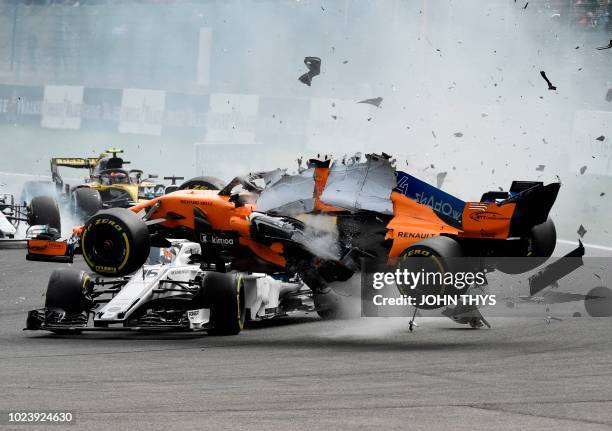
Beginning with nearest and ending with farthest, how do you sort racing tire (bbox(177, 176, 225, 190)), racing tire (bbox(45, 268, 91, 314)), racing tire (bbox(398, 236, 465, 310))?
racing tire (bbox(398, 236, 465, 310)), racing tire (bbox(45, 268, 91, 314)), racing tire (bbox(177, 176, 225, 190))

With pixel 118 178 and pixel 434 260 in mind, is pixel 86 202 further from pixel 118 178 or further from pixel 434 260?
pixel 434 260

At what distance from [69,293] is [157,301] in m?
1.06

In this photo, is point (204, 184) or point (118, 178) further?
point (118, 178)

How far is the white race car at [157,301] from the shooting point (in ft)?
45.4

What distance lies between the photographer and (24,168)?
1853 inches

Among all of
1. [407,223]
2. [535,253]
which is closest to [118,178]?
[407,223]

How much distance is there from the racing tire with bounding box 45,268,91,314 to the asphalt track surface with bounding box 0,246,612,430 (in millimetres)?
430

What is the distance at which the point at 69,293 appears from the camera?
1419cm

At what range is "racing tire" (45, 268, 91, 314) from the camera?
1416 cm

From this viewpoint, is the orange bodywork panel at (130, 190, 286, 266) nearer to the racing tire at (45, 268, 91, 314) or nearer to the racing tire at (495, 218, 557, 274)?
the racing tire at (45, 268, 91, 314)

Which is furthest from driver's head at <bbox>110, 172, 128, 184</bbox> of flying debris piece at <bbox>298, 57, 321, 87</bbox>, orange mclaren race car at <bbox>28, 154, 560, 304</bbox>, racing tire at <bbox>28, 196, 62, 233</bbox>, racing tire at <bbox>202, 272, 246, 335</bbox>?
racing tire at <bbox>202, 272, 246, 335</bbox>

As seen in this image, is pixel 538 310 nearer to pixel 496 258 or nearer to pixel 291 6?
pixel 496 258

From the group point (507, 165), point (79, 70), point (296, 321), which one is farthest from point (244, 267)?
point (79, 70)

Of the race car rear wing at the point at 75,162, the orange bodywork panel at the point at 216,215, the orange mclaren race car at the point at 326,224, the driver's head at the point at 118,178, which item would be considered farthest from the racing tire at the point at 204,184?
the race car rear wing at the point at 75,162
